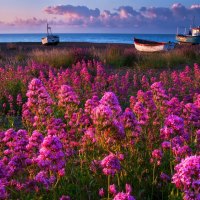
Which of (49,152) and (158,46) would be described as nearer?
(49,152)

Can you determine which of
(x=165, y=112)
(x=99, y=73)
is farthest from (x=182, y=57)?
(x=165, y=112)

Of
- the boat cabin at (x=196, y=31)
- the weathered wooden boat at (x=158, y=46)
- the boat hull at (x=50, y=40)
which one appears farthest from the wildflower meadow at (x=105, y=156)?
the boat cabin at (x=196, y=31)

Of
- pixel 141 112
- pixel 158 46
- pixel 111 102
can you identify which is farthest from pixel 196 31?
pixel 111 102

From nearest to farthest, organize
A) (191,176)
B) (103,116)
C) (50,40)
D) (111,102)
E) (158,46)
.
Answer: (191,176), (103,116), (111,102), (158,46), (50,40)

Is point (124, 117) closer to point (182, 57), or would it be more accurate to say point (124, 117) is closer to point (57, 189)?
point (57, 189)

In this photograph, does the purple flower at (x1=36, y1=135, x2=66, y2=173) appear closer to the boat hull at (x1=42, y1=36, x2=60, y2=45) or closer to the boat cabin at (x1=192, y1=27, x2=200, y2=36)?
the boat hull at (x1=42, y1=36, x2=60, y2=45)

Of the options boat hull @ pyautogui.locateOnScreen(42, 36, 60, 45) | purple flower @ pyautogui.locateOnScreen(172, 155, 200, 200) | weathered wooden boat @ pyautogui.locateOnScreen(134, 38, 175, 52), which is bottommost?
boat hull @ pyautogui.locateOnScreen(42, 36, 60, 45)

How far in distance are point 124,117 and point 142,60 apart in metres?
15.9

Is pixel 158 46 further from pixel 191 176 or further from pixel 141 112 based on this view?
pixel 191 176

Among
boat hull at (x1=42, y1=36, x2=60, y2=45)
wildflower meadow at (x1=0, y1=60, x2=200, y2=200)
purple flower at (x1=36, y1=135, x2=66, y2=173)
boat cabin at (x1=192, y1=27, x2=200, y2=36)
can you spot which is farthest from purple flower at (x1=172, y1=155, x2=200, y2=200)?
boat cabin at (x1=192, y1=27, x2=200, y2=36)

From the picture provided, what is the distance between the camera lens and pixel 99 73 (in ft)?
36.1

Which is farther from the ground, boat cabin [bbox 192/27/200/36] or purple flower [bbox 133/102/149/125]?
purple flower [bbox 133/102/149/125]

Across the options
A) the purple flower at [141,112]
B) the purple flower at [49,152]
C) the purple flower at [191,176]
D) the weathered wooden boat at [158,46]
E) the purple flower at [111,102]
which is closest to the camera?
the purple flower at [191,176]

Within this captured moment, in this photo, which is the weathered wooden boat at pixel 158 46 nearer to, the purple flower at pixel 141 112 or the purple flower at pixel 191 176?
the purple flower at pixel 141 112
